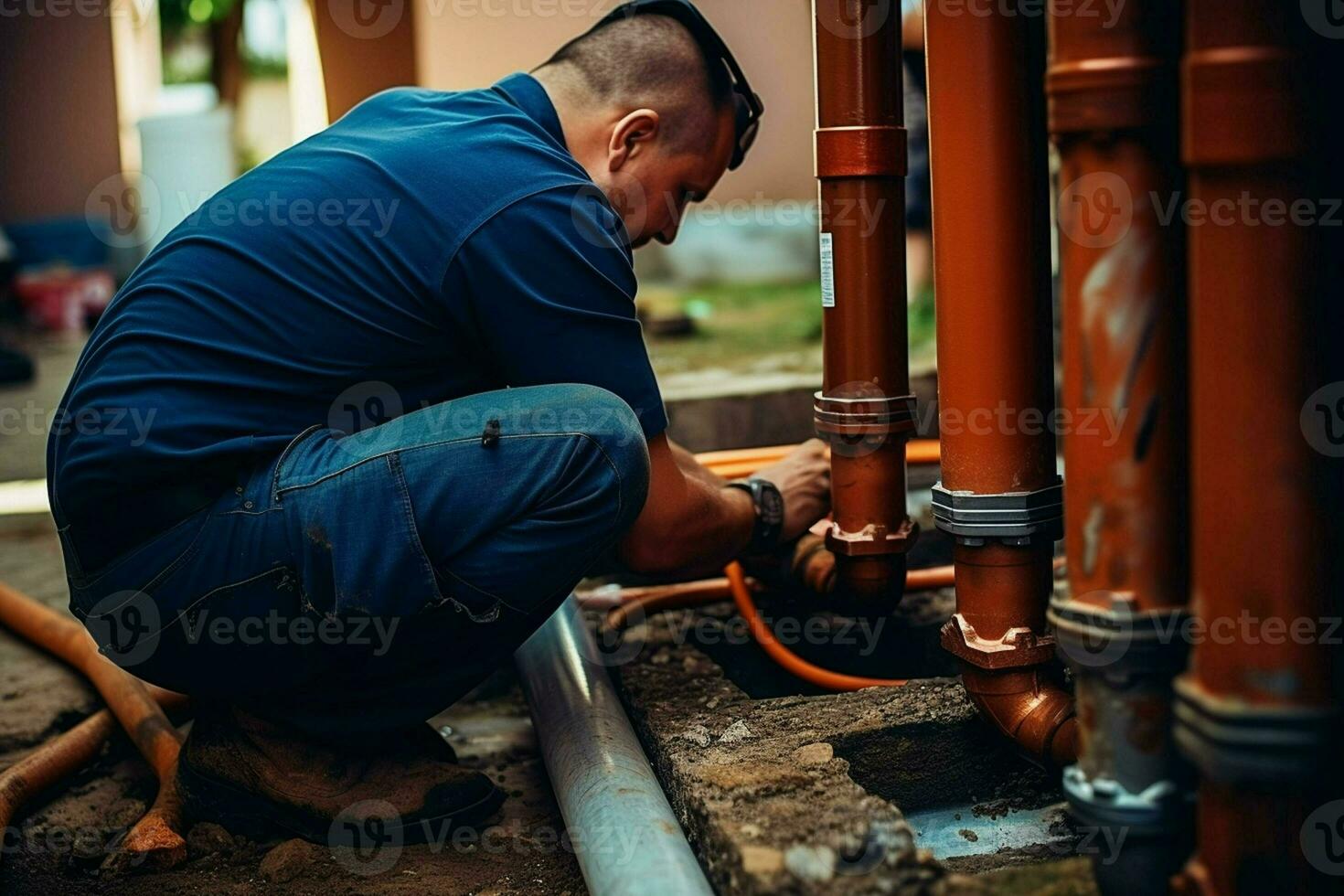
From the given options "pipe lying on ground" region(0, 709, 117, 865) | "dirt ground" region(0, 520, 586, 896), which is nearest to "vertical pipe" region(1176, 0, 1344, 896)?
"dirt ground" region(0, 520, 586, 896)

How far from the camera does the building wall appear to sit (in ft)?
35.2

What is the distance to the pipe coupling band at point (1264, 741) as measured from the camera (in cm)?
131

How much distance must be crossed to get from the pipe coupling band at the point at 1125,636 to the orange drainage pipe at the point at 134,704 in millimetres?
1475

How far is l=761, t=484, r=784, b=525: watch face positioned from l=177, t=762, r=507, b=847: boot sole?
67cm

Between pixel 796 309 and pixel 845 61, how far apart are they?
402 centimetres

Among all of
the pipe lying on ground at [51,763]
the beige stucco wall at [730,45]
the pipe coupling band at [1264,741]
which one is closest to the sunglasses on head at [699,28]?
the pipe coupling band at [1264,741]

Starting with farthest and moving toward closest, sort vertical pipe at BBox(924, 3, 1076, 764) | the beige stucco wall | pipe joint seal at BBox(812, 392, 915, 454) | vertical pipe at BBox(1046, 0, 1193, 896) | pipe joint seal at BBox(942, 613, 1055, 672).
→ the beige stucco wall
pipe joint seal at BBox(812, 392, 915, 454)
pipe joint seal at BBox(942, 613, 1055, 672)
vertical pipe at BBox(924, 3, 1076, 764)
vertical pipe at BBox(1046, 0, 1193, 896)

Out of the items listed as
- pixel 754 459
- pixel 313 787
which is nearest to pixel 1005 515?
pixel 754 459

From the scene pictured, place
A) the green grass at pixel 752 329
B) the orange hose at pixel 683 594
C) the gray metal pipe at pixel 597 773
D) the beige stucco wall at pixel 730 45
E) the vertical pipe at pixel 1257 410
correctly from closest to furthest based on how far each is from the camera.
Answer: the vertical pipe at pixel 1257 410 → the gray metal pipe at pixel 597 773 → the orange hose at pixel 683 594 → the green grass at pixel 752 329 → the beige stucco wall at pixel 730 45

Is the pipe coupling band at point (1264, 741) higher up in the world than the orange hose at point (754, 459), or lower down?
lower down

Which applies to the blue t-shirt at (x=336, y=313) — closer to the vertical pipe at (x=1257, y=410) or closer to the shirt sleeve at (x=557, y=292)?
the shirt sleeve at (x=557, y=292)

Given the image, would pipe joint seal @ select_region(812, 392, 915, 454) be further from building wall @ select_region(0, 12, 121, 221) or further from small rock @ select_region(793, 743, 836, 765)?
building wall @ select_region(0, 12, 121, 221)

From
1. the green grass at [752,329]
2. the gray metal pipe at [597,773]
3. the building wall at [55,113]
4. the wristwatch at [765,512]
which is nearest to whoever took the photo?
the gray metal pipe at [597,773]

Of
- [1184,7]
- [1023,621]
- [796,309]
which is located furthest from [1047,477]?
[796,309]
